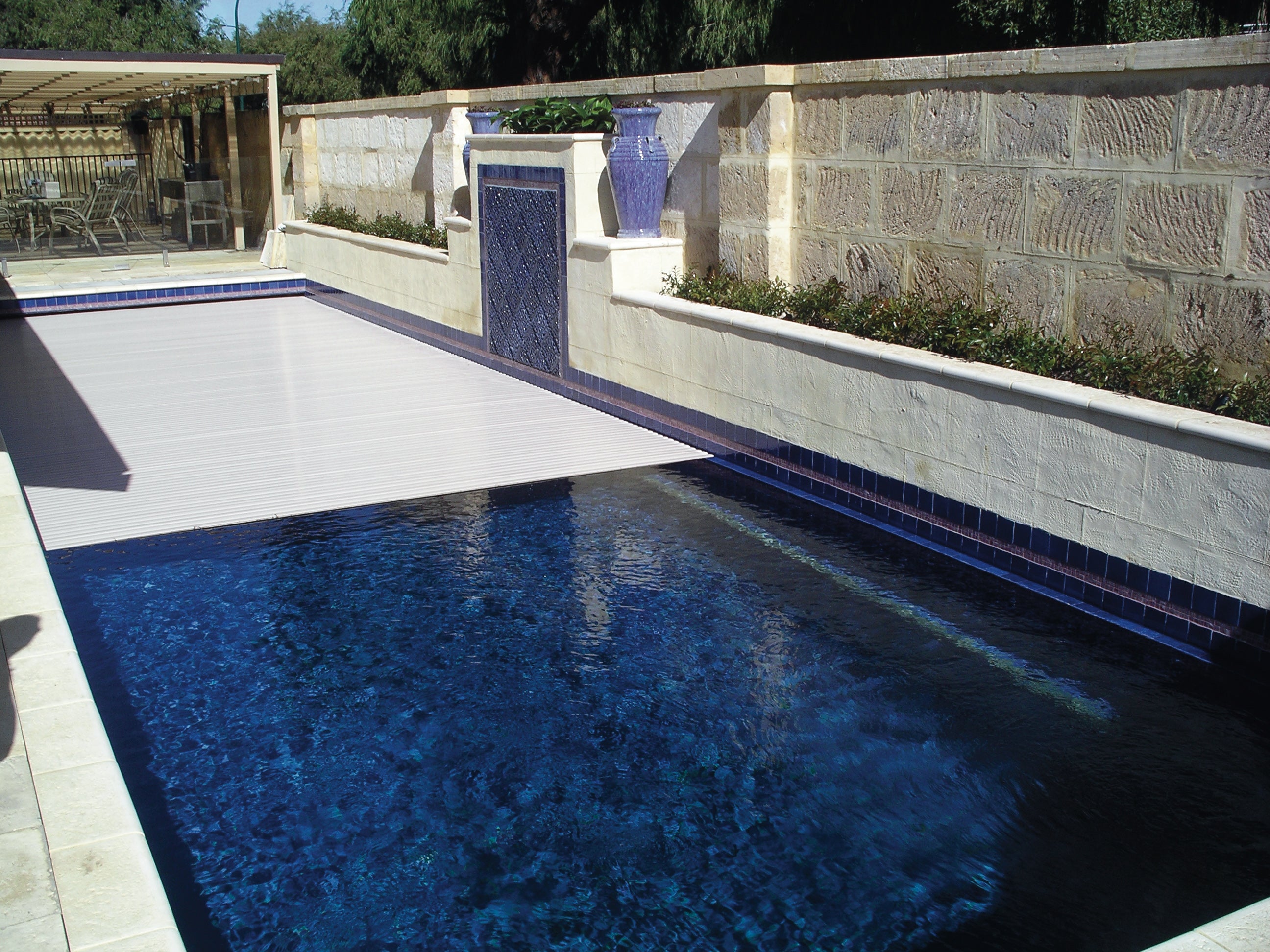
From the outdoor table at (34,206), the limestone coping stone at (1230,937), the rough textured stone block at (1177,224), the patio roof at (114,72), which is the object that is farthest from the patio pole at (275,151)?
the limestone coping stone at (1230,937)

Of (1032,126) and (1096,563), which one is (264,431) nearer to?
(1032,126)

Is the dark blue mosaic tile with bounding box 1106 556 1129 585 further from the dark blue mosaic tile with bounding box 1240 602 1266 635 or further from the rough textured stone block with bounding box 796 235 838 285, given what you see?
the rough textured stone block with bounding box 796 235 838 285

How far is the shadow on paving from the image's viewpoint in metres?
7.05

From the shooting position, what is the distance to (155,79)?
16438 millimetres

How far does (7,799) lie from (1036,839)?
108 inches

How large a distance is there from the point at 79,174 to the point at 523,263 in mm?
10324

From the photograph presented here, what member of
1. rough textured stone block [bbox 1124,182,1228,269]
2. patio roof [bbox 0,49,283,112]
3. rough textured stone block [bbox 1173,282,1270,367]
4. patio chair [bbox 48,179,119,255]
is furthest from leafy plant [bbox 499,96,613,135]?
patio chair [bbox 48,179,119,255]

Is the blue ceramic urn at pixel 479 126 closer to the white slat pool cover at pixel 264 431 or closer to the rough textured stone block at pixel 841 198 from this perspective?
the white slat pool cover at pixel 264 431

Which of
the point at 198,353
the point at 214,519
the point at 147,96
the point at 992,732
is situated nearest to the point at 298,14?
the point at 147,96

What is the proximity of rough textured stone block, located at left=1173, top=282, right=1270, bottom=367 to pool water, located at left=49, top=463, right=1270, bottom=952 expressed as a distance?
51.9 inches

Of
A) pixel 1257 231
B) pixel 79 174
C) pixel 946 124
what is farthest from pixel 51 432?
pixel 79 174

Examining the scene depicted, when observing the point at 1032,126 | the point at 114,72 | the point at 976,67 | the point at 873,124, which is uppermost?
the point at 114,72

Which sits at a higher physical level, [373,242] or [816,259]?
[373,242]

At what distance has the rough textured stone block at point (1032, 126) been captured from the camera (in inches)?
226
